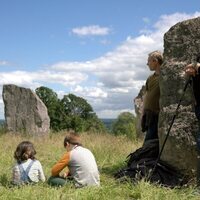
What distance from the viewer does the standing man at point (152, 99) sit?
835cm

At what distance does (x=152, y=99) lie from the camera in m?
8.43

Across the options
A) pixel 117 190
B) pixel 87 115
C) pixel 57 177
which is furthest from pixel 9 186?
pixel 87 115

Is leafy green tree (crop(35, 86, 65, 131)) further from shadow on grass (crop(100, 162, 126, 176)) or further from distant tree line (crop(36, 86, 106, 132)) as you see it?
shadow on grass (crop(100, 162, 126, 176))

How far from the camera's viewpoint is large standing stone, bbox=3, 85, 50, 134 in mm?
18484

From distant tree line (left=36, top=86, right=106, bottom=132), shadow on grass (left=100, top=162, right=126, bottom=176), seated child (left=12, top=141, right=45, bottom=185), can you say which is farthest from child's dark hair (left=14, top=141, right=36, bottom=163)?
distant tree line (left=36, top=86, right=106, bottom=132)

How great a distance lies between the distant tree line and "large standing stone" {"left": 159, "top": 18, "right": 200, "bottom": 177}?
67.8 ft

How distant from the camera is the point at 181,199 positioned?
622 cm

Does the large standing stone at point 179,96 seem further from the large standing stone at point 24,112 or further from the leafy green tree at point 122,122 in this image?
the leafy green tree at point 122,122

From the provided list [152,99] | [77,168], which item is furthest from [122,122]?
[77,168]

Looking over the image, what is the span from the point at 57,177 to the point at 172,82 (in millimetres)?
2266

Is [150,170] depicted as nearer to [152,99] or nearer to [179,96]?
[179,96]

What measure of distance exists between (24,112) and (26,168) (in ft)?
36.9

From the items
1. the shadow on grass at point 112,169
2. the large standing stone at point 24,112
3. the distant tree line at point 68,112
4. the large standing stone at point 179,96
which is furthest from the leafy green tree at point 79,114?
the large standing stone at point 179,96

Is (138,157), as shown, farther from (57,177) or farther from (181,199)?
(181,199)
